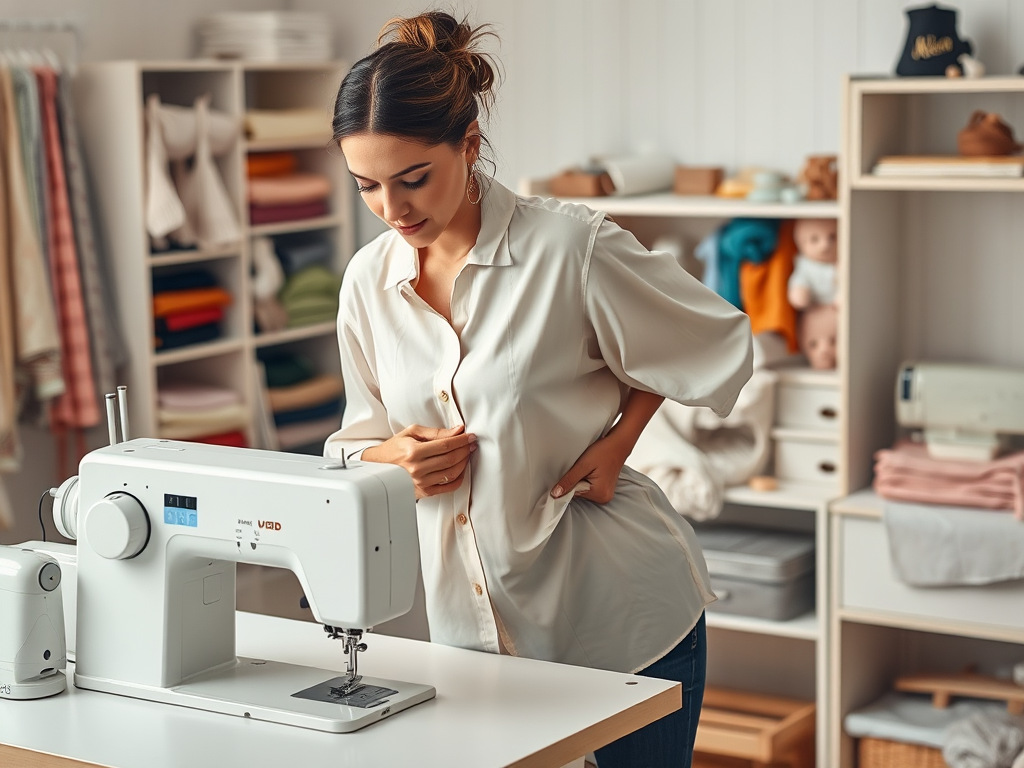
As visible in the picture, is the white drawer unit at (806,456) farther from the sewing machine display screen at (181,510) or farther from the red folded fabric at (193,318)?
the sewing machine display screen at (181,510)

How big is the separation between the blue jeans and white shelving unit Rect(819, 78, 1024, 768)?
3.87 feet

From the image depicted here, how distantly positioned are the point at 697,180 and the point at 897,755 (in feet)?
4.39

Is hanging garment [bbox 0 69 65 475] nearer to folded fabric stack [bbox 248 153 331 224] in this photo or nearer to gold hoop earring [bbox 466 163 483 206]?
folded fabric stack [bbox 248 153 331 224]

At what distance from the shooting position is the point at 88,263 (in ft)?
10.4

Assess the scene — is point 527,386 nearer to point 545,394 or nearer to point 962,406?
point 545,394

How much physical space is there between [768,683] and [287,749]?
228cm

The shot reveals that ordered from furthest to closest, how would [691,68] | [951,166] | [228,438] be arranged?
[228,438], [691,68], [951,166]

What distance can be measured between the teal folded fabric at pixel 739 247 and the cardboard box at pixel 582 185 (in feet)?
0.95

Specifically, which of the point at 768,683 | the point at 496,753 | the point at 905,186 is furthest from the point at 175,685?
the point at 768,683

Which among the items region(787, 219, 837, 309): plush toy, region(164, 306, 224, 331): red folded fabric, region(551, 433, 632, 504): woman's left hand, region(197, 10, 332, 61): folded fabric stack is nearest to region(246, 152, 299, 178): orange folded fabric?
region(197, 10, 332, 61): folded fabric stack

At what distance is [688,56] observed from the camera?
11.0 feet

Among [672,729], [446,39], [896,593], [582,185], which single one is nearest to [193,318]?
[582,185]

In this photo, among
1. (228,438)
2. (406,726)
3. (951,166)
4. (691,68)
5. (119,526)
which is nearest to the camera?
(406,726)

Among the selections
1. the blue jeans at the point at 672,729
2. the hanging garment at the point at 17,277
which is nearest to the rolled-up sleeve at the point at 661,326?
the blue jeans at the point at 672,729
